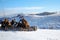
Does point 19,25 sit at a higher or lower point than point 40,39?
higher

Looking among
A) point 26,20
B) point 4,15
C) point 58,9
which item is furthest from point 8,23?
point 58,9

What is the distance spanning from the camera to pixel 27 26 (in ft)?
5.09

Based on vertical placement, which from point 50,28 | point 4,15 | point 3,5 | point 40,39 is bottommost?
point 40,39

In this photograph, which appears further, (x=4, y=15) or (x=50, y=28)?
(x=4, y=15)

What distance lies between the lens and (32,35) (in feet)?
5.06

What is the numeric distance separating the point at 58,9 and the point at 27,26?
407 millimetres

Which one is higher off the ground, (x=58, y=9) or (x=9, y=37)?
(x=58, y=9)

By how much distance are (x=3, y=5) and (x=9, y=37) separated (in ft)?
1.30

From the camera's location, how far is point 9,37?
1578 mm

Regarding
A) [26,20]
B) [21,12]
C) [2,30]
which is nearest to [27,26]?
[26,20]

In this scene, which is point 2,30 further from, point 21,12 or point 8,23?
point 21,12

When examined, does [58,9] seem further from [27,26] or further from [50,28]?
[27,26]

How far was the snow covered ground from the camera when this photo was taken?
149 centimetres

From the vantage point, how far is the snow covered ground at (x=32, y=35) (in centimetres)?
149
